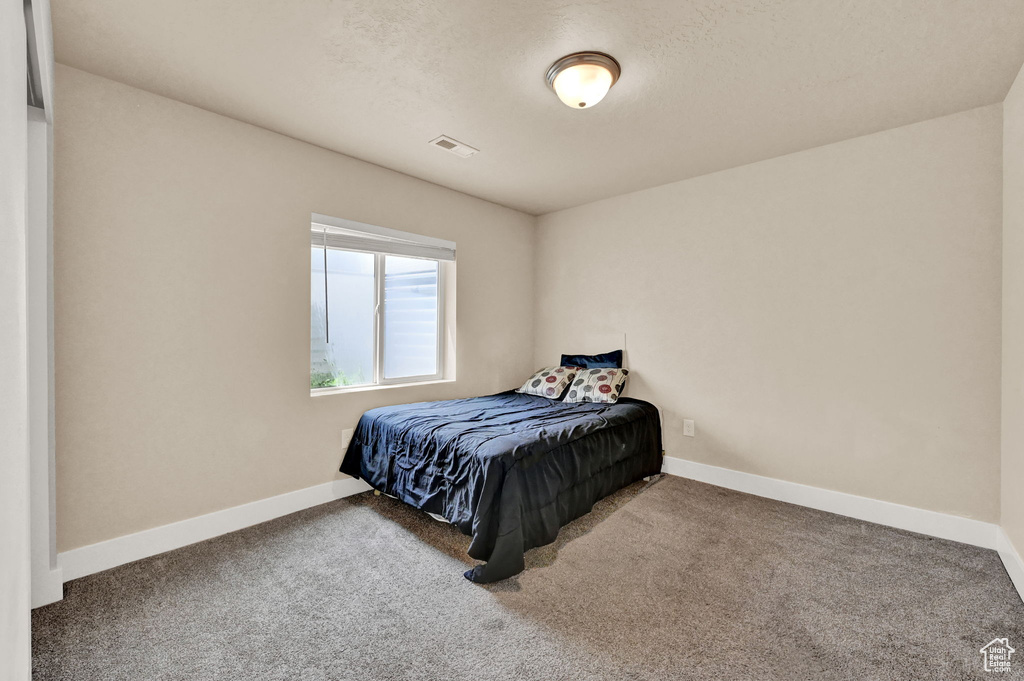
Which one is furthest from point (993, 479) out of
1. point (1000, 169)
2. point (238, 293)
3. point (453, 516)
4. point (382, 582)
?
point (238, 293)

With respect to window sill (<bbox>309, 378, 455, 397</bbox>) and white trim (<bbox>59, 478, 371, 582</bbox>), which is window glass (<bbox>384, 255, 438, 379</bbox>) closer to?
window sill (<bbox>309, 378, 455, 397</bbox>)

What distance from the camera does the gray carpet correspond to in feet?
5.03

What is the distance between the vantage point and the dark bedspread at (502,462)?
82.5 inches

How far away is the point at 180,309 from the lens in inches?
92.6

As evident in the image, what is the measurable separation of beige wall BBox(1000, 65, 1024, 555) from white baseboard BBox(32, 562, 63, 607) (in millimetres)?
4257

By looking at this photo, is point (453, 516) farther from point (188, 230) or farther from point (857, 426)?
point (857, 426)

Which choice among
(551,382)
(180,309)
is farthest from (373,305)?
(551,382)

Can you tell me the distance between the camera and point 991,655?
1580 millimetres

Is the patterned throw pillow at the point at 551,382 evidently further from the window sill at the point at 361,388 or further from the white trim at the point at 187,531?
the white trim at the point at 187,531

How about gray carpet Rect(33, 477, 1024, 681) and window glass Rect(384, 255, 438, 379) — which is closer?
gray carpet Rect(33, 477, 1024, 681)

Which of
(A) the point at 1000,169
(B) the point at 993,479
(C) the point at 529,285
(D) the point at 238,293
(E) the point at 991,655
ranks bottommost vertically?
(E) the point at 991,655

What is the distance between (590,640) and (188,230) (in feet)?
9.13

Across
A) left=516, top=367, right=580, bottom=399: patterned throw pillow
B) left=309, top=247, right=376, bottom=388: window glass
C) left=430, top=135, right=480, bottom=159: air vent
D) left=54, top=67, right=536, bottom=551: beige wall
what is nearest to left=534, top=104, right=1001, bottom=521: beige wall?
left=516, top=367, right=580, bottom=399: patterned throw pillow

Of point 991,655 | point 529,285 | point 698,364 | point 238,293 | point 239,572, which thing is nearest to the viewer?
point 991,655
